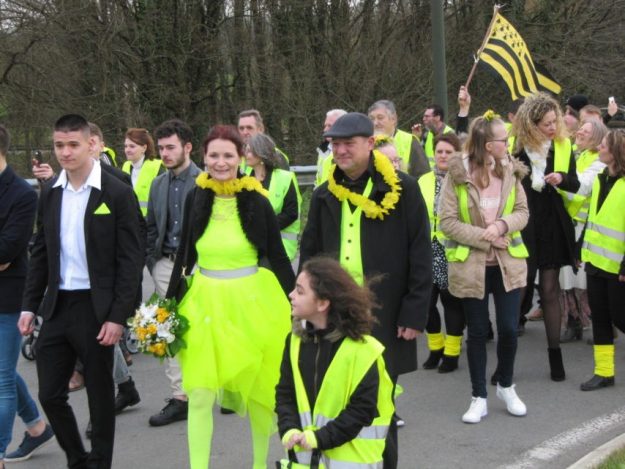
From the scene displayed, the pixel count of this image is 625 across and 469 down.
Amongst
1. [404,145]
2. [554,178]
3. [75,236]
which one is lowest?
[75,236]

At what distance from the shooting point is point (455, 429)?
620cm

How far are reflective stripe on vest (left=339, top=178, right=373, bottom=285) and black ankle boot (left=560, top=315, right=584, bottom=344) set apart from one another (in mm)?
4161

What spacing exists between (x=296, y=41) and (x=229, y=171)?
15731mm

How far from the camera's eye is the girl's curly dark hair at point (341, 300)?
3.98 meters

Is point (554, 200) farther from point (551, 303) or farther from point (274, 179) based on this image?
point (274, 179)

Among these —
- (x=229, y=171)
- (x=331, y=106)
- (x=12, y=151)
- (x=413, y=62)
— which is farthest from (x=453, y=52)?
(x=229, y=171)

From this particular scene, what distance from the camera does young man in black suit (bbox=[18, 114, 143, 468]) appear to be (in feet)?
16.7

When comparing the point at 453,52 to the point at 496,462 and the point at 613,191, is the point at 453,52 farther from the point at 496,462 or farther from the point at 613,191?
the point at 496,462

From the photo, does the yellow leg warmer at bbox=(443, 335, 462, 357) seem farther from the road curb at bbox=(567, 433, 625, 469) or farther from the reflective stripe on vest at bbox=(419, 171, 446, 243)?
the road curb at bbox=(567, 433, 625, 469)

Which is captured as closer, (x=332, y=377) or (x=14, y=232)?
(x=332, y=377)

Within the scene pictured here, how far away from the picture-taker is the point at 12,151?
18766mm

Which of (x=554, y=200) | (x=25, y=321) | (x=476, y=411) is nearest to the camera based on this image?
(x=25, y=321)

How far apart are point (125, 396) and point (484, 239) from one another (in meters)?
2.88

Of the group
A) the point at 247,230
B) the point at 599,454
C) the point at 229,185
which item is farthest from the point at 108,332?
the point at 599,454
